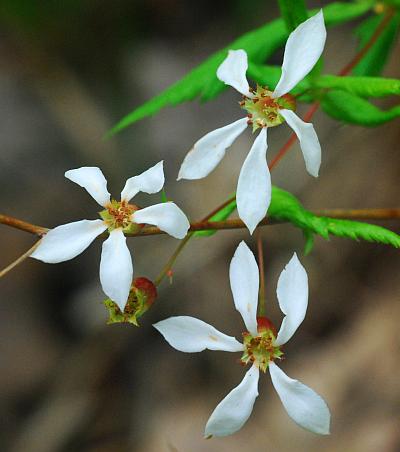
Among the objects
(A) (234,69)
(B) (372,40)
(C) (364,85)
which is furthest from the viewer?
(B) (372,40)

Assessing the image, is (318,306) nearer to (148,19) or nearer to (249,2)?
(249,2)

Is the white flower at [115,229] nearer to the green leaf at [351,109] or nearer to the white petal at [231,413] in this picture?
the white petal at [231,413]

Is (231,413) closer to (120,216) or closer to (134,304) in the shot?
(134,304)

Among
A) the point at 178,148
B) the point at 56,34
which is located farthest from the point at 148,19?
the point at 178,148

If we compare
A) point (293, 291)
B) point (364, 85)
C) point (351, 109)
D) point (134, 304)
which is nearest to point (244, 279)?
point (293, 291)

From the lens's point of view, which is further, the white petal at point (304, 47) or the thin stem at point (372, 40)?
the thin stem at point (372, 40)

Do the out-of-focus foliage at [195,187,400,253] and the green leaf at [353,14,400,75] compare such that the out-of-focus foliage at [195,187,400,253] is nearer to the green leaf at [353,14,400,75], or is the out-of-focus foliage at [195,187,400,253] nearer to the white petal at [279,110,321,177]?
the white petal at [279,110,321,177]

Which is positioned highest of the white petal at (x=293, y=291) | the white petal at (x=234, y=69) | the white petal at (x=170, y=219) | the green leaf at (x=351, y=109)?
the green leaf at (x=351, y=109)

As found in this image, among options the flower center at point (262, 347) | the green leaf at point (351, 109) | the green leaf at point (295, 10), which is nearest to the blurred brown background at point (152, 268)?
the green leaf at point (351, 109)

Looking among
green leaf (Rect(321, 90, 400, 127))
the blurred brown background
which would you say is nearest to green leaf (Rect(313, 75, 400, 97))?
green leaf (Rect(321, 90, 400, 127))
